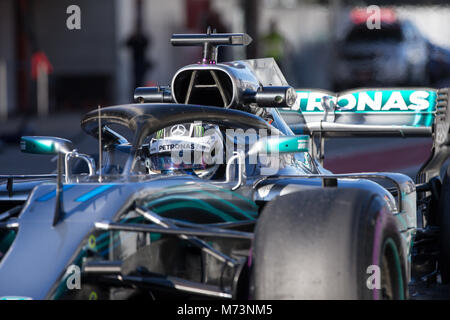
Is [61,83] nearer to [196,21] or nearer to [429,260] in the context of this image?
[196,21]

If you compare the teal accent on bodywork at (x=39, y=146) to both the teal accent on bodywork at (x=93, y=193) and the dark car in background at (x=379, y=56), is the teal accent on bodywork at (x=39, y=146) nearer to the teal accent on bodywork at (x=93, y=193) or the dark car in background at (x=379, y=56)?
the teal accent on bodywork at (x=93, y=193)

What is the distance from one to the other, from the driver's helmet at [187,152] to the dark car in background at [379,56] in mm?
14973

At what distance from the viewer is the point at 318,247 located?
362cm

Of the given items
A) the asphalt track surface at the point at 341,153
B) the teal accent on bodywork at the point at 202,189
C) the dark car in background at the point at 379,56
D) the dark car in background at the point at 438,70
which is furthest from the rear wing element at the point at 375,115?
the dark car in background at the point at 379,56

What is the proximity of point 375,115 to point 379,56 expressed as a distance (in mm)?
15242

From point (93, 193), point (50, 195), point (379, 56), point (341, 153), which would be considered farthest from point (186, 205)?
point (379, 56)

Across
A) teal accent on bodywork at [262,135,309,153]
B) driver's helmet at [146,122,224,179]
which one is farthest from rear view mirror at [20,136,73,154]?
teal accent on bodywork at [262,135,309,153]

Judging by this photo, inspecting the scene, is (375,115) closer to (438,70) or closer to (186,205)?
(186,205)

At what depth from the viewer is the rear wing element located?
22.2 ft

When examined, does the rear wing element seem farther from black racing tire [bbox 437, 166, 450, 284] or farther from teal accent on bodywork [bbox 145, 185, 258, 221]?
teal accent on bodywork [bbox 145, 185, 258, 221]

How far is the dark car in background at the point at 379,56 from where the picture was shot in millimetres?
20250

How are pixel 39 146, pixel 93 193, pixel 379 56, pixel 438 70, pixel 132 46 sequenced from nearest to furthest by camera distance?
1. pixel 93 193
2. pixel 39 146
3. pixel 132 46
4. pixel 438 70
5. pixel 379 56
